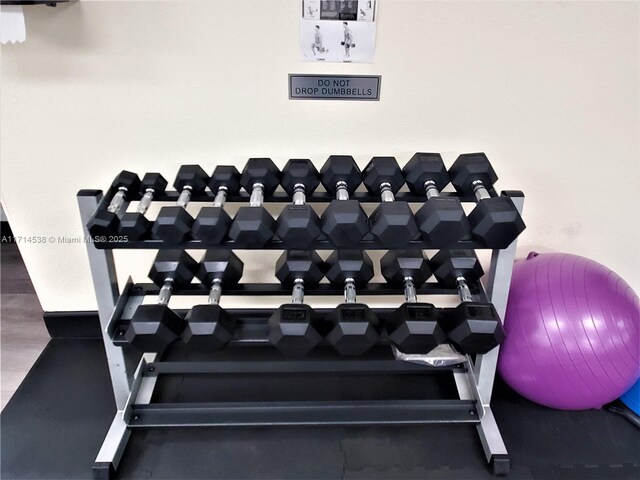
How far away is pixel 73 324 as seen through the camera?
1728 millimetres

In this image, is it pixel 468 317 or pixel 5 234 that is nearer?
pixel 468 317

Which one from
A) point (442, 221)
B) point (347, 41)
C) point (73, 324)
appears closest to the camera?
point (442, 221)

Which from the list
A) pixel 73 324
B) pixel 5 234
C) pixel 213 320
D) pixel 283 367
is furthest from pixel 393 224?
pixel 5 234

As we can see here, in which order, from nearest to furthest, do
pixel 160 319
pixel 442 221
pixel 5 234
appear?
pixel 442 221 → pixel 160 319 → pixel 5 234

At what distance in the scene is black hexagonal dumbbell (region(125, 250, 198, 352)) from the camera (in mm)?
1165

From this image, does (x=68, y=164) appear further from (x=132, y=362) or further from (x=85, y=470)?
(x=85, y=470)

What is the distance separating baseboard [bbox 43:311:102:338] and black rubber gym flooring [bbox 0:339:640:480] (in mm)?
277

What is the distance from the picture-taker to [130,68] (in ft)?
4.31

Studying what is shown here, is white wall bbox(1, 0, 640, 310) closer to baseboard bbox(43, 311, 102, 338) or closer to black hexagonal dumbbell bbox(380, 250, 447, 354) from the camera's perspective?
baseboard bbox(43, 311, 102, 338)

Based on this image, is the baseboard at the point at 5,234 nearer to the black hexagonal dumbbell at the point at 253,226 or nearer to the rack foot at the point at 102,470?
the rack foot at the point at 102,470

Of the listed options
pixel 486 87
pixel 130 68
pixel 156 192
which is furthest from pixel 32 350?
pixel 486 87

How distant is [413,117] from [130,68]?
80cm

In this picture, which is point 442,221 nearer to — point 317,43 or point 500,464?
point 317,43

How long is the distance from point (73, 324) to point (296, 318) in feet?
3.32
